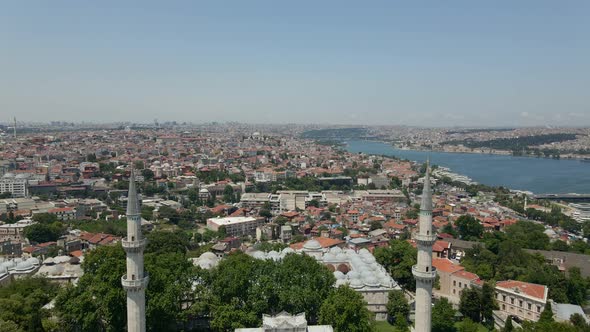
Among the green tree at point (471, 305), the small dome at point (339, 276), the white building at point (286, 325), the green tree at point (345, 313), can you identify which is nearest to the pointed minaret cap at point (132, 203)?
the white building at point (286, 325)

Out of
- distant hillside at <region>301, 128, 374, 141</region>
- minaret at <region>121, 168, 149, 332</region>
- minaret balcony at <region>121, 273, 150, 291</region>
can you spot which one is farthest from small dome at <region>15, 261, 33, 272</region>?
distant hillside at <region>301, 128, 374, 141</region>

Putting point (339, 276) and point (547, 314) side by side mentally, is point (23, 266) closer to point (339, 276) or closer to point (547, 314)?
point (339, 276)

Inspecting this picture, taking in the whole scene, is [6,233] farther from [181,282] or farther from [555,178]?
[555,178]

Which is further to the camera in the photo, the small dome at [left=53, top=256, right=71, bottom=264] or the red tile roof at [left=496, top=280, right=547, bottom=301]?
the small dome at [left=53, top=256, right=71, bottom=264]

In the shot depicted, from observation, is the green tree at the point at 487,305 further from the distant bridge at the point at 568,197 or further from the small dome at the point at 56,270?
the distant bridge at the point at 568,197

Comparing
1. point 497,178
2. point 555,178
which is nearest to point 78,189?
point 497,178

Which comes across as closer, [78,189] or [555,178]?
[78,189]

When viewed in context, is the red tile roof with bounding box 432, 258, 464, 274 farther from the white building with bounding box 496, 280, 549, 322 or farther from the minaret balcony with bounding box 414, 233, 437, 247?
the minaret balcony with bounding box 414, 233, 437, 247
